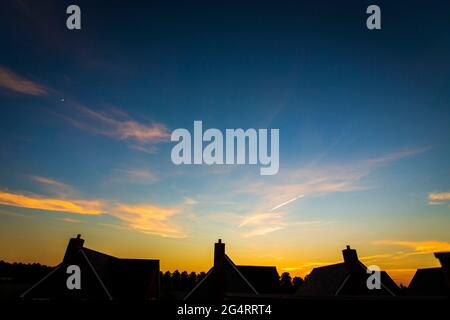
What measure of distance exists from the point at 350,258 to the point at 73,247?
24.4 meters

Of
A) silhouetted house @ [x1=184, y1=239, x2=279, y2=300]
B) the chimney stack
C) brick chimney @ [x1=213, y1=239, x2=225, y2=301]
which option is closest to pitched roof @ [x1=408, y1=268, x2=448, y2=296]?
the chimney stack

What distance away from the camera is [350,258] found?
2759cm

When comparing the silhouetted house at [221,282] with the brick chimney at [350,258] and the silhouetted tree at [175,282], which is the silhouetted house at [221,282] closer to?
the brick chimney at [350,258]

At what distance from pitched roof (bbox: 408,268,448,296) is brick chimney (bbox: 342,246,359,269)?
8.18 meters

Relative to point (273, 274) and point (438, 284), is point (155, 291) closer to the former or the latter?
point (273, 274)

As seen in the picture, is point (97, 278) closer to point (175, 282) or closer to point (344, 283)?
point (344, 283)

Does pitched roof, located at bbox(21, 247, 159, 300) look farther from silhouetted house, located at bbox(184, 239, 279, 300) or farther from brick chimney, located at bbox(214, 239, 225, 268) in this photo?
brick chimney, located at bbox(214, 239, 225, 268)

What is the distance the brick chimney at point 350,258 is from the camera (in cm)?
2730

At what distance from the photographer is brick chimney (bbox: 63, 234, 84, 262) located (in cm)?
2777

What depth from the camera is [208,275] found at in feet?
90.6

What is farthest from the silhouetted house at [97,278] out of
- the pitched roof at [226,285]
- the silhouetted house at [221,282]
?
the silhouetted house at [221,282]
